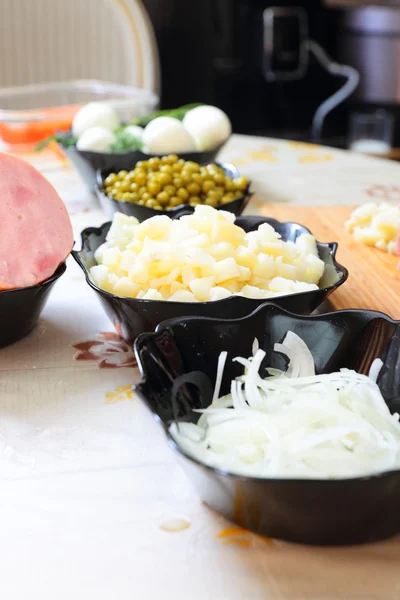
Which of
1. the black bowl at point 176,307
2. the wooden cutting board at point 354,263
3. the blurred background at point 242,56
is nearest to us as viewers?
the black bowl at point 176,307

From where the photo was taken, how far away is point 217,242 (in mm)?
1047

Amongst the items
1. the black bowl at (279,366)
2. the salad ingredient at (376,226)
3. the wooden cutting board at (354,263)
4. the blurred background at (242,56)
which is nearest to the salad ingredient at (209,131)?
the wooden cutting board at (354,263)

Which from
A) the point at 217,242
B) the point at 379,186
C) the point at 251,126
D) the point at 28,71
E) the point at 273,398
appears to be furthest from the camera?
the point at 251,126

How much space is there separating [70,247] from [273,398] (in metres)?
0.45

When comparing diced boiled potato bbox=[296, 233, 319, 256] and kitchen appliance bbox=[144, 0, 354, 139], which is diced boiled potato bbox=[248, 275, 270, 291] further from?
kitchen appliance bbox=[144, 0, 354, 139]

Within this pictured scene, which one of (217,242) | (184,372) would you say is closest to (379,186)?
(217,242)

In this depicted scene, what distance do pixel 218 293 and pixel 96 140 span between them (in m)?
0.97

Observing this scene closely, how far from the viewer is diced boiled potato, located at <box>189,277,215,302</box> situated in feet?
3.22

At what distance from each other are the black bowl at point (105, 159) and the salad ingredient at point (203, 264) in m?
0.66

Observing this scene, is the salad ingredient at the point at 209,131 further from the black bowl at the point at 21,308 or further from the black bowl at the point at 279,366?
the black bowl at the point at 279,366

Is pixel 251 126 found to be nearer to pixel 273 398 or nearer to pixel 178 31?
pixel 178 31

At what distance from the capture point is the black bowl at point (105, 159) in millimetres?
1748

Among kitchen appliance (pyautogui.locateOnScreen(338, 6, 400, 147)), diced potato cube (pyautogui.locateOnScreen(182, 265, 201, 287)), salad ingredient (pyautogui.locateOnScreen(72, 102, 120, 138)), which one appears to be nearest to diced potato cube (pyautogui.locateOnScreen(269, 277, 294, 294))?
diced potato cube (pyautogui.locateOnScreen(182, 265, 201, 287))

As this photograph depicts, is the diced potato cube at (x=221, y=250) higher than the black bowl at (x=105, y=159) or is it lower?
higher
